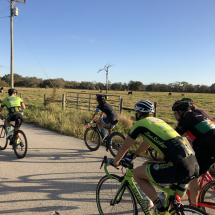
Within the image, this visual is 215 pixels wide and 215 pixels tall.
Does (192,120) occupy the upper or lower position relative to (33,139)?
upper

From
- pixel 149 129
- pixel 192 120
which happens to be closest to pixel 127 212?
pixel 149 129

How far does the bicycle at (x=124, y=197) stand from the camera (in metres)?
2.14

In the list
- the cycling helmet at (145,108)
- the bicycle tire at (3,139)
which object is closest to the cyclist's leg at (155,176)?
the cycling helmet at (145,108)

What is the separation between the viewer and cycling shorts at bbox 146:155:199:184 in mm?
2188

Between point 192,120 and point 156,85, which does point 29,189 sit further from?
point 156,85

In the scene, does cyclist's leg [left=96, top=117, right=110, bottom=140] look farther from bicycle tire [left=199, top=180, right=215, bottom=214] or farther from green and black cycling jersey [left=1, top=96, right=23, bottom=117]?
bicycle tire [left=199, top=180, right=215, bottom=214]

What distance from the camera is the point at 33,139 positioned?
7.59 m

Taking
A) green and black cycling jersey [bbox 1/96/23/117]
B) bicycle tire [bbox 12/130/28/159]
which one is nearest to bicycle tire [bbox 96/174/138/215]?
bicycle tire [bbox 12/130/28/159]

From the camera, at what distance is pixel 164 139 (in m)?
2.27

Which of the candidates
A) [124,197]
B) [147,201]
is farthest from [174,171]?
[124,197]

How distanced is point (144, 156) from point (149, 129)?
3.64m

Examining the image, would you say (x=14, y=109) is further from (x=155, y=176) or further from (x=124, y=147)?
(x=155, y=176)

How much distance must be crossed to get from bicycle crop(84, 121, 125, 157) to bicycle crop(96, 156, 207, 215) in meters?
2.68

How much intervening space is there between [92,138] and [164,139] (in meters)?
4.62
